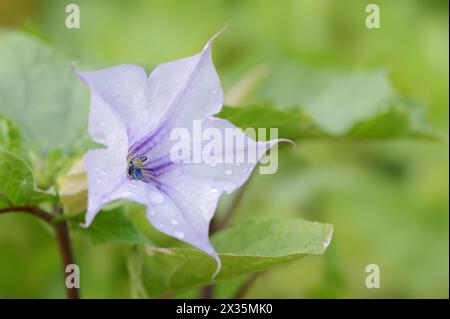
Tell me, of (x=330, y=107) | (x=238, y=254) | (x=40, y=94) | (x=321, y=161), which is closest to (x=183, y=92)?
(x=238, y=254)

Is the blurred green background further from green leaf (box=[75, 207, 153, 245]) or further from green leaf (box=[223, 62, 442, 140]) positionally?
green leaf (box=[75, 207, 153, 245])

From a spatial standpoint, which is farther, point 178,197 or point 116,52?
point 116,52

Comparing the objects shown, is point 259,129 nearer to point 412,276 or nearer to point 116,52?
point 412,276

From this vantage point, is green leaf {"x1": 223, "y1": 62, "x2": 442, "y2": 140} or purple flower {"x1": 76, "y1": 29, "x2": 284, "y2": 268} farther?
green leaf {"x1": 223, "y1": 62, "x2": 442, "y2": 140}

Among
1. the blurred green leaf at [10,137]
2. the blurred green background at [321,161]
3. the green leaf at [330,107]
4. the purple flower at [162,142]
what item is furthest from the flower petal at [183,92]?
the blurred green background at [321,161]

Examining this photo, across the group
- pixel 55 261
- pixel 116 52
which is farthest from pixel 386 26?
pixel 55 261

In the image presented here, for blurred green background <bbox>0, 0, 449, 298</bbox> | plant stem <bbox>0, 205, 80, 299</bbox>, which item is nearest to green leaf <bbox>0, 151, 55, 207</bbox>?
plant stem <bbox>0, 205, 80, 299</bbox>

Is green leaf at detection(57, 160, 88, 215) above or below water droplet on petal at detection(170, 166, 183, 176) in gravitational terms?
below
